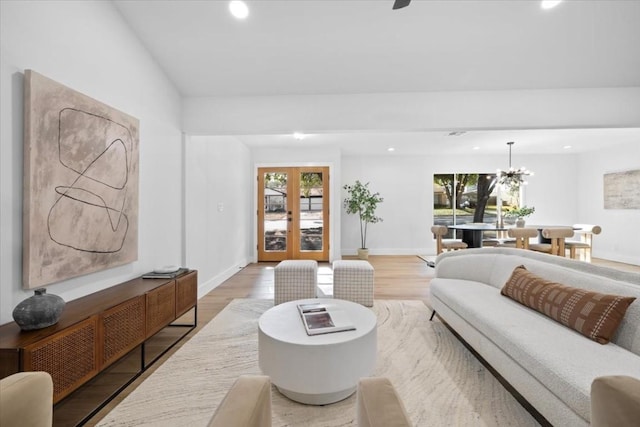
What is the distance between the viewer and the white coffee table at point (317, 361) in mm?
1707

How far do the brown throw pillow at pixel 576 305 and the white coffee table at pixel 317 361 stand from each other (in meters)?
1.22

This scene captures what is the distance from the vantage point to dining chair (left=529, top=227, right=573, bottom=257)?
14.9ft

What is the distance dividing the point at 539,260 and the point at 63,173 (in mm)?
3822

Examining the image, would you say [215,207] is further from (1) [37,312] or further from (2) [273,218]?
(1) [37,312]

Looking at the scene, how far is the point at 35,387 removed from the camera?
0.89 m

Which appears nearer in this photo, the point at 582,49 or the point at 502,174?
the point at 582,49

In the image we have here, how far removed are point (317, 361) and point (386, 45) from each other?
294 centimetres

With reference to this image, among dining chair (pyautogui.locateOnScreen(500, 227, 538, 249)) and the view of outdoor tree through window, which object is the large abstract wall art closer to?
dining chair (pyautogui.locateOnScreen(500, 227, 538, 249))

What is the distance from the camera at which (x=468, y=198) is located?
24.5 ft

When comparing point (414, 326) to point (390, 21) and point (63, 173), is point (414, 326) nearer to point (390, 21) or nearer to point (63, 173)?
point (390, 21)

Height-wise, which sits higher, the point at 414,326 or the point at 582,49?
the point at 582,49

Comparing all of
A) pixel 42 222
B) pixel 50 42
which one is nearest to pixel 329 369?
pixel 42 222

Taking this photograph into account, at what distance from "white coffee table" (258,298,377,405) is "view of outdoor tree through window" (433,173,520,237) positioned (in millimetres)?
6283

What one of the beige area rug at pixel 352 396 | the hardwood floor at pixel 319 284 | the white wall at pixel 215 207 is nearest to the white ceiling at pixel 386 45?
the white wall at pixel 215 207
